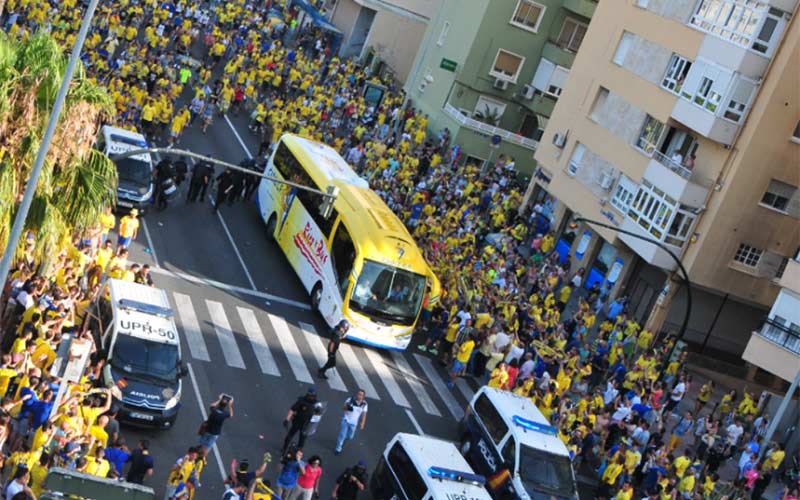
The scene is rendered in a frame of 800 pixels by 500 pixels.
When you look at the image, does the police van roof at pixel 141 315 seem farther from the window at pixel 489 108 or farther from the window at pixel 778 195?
the window at pixel 489 108

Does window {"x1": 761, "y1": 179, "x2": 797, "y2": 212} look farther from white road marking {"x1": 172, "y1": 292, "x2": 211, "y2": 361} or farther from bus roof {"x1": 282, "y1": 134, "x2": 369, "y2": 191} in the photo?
white road marking {"x1": 172, "y1": 292, "x2": 211, "y2": 361}

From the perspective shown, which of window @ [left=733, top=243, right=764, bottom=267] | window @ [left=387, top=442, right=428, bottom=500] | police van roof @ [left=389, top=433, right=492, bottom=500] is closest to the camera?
police van roof @ [left=389, top=433, right=492, bottom=500]

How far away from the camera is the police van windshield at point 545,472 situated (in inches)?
940

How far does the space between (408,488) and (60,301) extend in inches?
302

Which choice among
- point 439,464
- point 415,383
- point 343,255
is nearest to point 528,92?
point 343,255

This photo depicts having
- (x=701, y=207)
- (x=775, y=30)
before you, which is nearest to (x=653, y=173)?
(x=701, y=207)

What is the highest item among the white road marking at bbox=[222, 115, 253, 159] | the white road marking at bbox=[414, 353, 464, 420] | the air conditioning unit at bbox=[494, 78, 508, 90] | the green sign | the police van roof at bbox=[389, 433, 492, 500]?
the green sign

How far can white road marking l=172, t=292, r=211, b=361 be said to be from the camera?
89.0 ft

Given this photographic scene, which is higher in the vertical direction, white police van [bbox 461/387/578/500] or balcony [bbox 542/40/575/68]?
balcony [bbox 542/40/575/68]

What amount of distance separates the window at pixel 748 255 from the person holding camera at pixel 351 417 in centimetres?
1872

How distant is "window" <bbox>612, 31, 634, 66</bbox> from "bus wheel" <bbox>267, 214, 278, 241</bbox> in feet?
49.6

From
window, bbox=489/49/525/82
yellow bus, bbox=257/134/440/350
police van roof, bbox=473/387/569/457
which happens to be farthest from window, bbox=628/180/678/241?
window, bbox=489/49/525/82

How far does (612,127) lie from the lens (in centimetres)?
4372

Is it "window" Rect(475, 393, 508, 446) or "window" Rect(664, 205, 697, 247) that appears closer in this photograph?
"window" Rect(475, 393, 508, 446)
